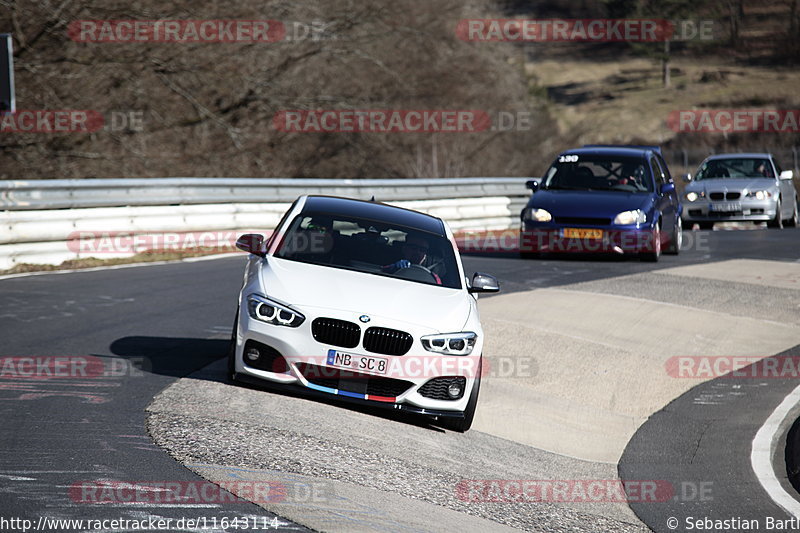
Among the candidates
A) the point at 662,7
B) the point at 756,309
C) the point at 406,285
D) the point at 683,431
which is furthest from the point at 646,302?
the point at 662,7

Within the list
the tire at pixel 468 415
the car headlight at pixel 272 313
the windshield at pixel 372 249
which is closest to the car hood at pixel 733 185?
the windshield at pixel 372 249

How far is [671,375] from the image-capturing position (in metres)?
11.2

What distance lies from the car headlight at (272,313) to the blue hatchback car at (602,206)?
30.8 feet

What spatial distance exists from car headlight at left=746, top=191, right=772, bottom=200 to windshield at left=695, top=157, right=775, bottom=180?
66 cm

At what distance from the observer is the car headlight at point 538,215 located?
16.8 meters

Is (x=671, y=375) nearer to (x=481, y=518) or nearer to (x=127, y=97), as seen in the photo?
(x=481, y=518)

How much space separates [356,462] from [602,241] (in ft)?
34.2

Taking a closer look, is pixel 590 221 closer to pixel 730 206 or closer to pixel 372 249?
pixel 730 206

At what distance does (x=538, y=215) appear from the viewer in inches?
666

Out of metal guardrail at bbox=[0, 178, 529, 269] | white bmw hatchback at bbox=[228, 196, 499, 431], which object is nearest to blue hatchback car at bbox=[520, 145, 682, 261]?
metal guardrail at bbox=[0, 178, 529, 269]

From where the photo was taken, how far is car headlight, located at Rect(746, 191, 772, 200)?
2348 centimetres

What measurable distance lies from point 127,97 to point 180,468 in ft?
68.9

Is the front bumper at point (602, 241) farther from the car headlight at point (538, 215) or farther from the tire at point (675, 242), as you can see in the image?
the tire at point (675, 242)

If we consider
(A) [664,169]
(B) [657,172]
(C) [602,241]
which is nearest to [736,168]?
(A) [664,169]
